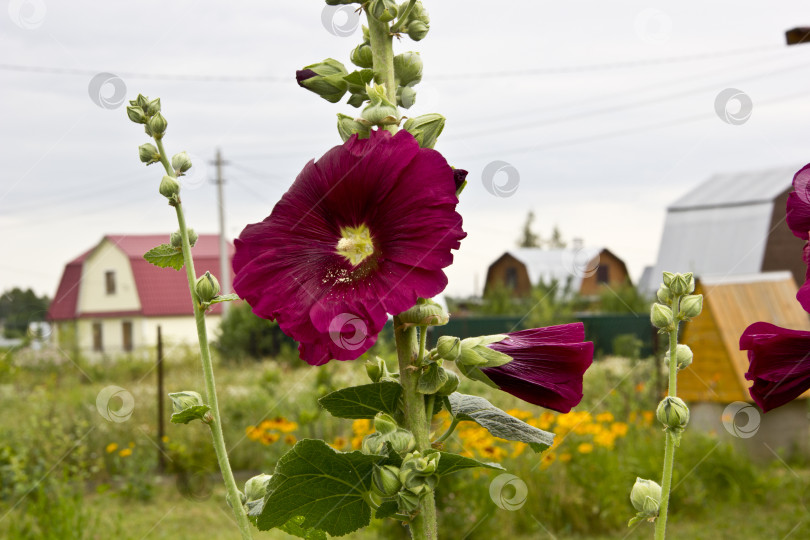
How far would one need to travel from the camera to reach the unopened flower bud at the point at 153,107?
97cm

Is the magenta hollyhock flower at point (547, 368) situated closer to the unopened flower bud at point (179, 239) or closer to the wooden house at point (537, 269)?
the unopened flower bud at point (179, 239)

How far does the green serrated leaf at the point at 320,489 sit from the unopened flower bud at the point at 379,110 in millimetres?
299

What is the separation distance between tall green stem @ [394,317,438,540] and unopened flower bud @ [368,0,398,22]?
0.30 metres

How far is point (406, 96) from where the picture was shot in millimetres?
842

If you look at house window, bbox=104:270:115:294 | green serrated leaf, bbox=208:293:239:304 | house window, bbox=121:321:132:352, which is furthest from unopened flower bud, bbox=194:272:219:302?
house window, bbox=121:321:132:352

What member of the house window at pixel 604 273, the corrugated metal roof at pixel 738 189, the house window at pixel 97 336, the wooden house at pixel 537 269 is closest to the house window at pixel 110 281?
the house window at pixel 97 336

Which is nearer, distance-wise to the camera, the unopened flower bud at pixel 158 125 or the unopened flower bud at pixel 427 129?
the unopened flower bud at pixel 427 129

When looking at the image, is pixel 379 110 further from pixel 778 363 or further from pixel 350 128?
pixel 778 363

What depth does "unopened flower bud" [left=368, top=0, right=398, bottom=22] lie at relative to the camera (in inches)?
31.1

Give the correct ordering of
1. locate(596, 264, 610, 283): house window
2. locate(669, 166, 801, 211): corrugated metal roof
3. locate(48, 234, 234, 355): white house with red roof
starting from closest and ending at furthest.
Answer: locate(669, 166, 801, 211): corrugated metal roof < locate(48, 234, 234, 355): white house with red roof < locate(596, 264, 610, 283): house window

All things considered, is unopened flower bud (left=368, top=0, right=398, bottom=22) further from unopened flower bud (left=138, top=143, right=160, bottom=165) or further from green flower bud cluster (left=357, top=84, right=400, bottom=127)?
unopened flower bud (left=138, top=143, right=160, bottom=165)

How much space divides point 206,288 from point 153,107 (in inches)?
9.9

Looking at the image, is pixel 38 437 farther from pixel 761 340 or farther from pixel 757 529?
pixel 761 340

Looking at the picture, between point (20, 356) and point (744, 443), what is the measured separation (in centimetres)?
1026
